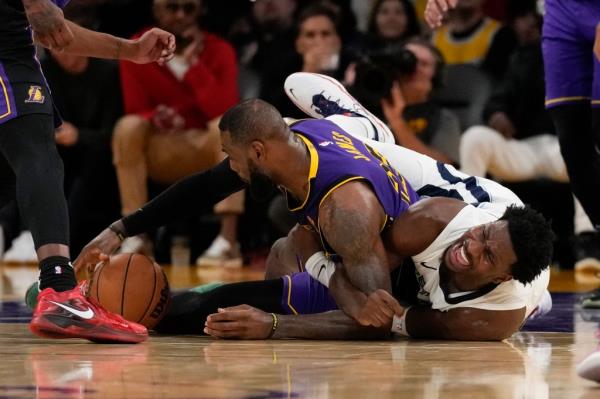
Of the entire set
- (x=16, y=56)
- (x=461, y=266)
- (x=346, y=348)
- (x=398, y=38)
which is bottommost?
(x=346, y=348)

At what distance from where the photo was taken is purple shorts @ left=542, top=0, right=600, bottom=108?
5.16 meters

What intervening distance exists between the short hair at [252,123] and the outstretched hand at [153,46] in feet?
1.60

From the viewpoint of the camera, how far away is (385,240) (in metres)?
3.95

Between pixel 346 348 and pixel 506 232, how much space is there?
2.11 ft

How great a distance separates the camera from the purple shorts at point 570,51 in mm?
5160

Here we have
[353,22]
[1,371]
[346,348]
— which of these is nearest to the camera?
[1,371]

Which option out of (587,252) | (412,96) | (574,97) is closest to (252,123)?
(574,97)

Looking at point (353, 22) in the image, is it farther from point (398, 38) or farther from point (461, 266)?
point (461, 266)

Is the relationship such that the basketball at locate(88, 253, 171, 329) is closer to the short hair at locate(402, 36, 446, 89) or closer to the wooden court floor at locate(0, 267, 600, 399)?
the wooden court floor at locate(0, 267, 600, 399)

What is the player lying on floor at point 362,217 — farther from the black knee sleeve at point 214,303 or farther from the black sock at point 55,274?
the black sock at point 55,274

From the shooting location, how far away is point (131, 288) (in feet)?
13.4

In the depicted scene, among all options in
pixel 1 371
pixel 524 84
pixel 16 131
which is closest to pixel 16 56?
pixel 16 131

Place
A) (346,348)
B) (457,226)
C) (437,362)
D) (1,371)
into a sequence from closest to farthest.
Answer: (1,371), (437,362), (346,348), (457,226)

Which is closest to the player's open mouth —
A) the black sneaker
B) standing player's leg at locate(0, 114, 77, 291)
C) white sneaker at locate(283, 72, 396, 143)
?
standing player's leg at locate(0, 114, 77, 291)
